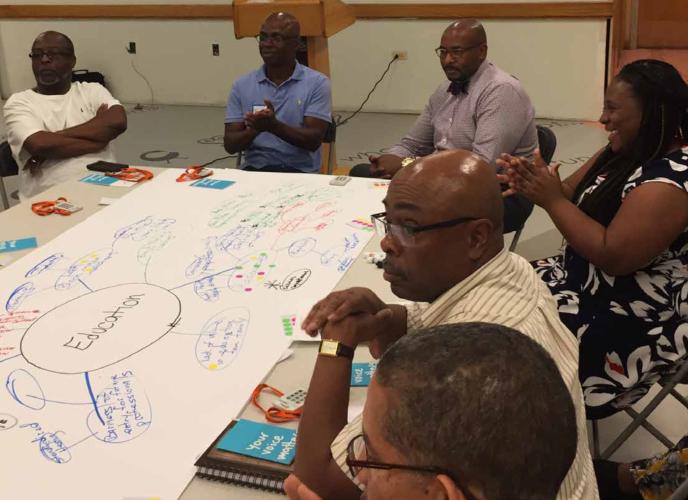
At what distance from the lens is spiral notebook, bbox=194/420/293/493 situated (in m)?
1.30

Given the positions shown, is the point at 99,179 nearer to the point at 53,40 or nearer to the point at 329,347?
the point at 53,40

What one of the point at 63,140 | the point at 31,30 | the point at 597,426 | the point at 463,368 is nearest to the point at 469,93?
the point at 597,426

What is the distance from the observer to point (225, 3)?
22.3 feet

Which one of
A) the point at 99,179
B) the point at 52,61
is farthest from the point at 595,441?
the point at 52,61

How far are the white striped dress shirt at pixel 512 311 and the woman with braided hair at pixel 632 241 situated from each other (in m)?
0.54

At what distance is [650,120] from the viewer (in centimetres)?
201

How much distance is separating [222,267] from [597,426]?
1292 mm

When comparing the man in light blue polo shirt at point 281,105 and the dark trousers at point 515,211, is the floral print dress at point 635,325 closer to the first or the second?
the dark trousers at point 515,211

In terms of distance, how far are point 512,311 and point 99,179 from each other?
211 centimetres

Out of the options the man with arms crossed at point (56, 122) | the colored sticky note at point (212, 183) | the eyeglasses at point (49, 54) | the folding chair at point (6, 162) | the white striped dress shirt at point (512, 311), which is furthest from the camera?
the folding chair at point (6, 162)

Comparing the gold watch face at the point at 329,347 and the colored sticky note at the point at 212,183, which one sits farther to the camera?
the colored sticky note at the point at 212,183

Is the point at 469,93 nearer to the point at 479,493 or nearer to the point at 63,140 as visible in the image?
the point at 63,140

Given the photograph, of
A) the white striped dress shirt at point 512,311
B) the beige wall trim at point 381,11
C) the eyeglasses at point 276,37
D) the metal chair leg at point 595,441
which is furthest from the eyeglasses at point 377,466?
the beige wall trim at point 381,11

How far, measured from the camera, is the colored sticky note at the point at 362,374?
1563mm
